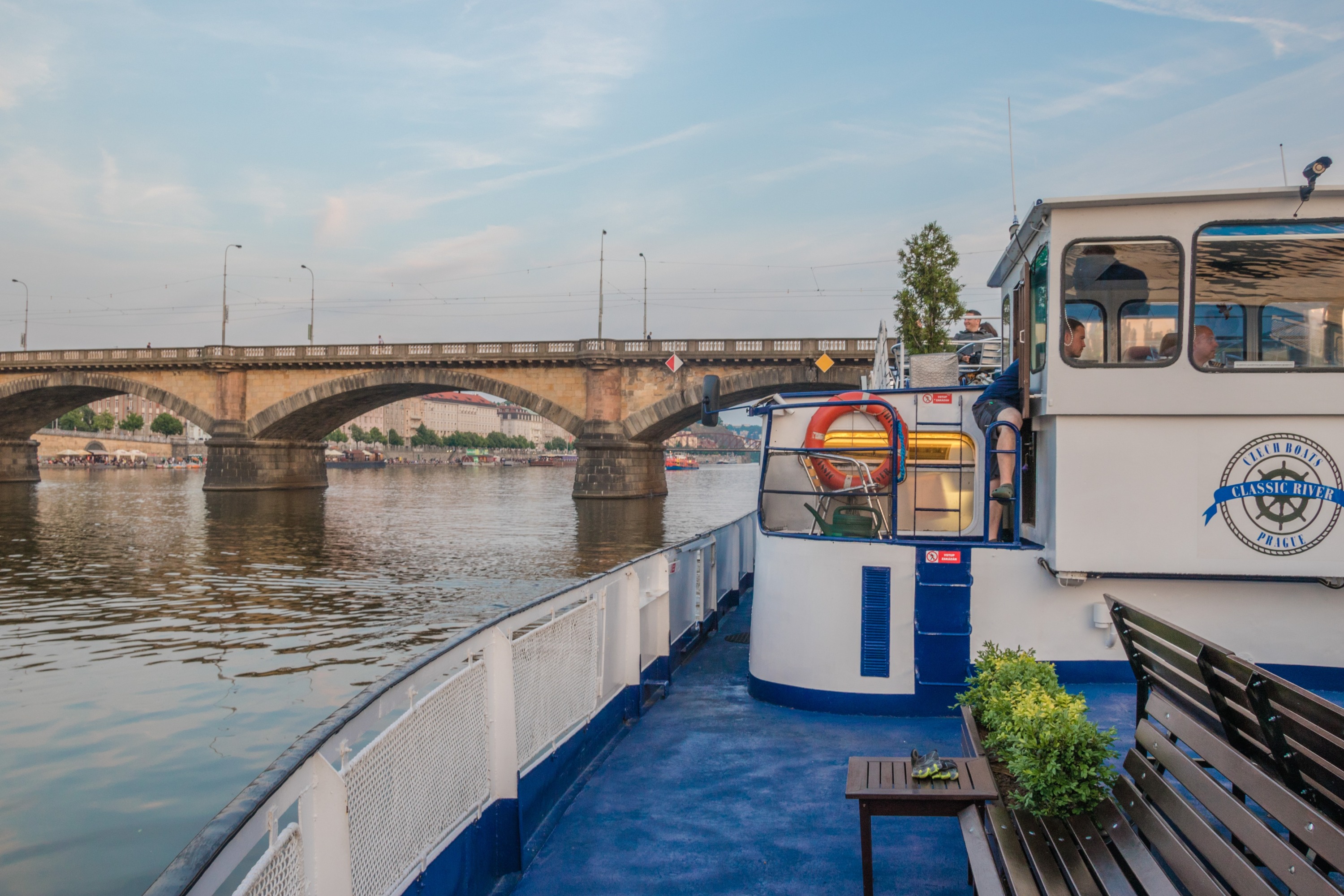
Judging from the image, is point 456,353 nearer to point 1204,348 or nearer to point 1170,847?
point 1204,348

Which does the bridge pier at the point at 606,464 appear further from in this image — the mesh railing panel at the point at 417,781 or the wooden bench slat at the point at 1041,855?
the wooden bench slat at the point at 1041,855

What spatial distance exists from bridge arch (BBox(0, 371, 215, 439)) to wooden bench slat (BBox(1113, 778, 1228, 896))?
5998 cm

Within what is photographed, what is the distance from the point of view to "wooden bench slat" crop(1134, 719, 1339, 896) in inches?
98.7

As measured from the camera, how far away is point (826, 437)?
300 inches

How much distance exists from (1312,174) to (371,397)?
192ft

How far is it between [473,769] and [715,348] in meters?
45.3

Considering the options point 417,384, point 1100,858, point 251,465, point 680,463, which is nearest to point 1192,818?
point 1100,858

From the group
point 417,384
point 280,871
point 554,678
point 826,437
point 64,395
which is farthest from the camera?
point 64,395

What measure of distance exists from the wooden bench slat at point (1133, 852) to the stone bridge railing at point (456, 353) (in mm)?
40591

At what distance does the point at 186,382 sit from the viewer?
59.0 metres

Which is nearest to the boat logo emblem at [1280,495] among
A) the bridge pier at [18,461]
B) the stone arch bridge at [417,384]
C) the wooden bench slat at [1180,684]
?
the wooden bench slat at [1180,684]

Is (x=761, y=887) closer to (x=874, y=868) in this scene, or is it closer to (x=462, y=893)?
(x=874, y=868)

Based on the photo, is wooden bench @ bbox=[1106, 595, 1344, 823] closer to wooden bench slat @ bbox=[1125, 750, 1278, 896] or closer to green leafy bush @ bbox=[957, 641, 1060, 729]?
wooden bench slat @ bbox=[1125, 750, 1278, 896]

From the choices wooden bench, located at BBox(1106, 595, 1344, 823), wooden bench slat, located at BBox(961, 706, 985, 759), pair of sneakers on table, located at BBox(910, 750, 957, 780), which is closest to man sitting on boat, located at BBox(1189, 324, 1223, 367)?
wooden bench, located at BBox(1106, 595, 1344, 823)
